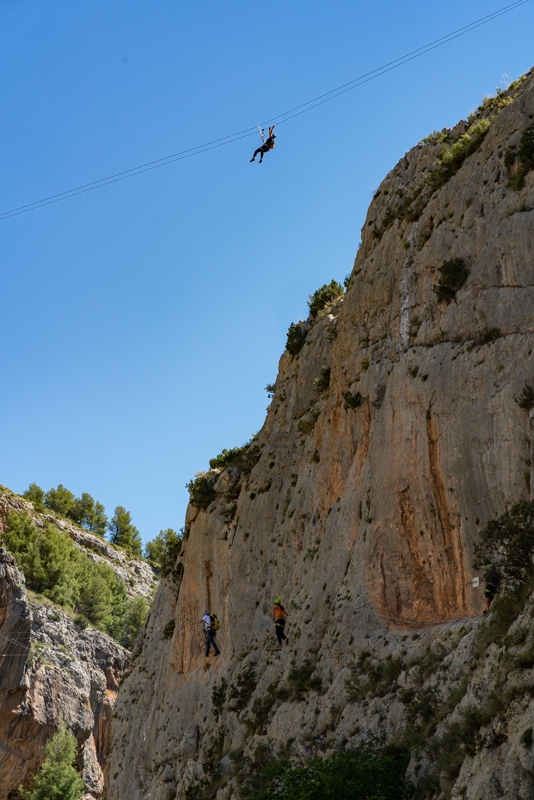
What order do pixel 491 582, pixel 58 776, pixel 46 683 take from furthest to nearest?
pixel 46 683, pixel 58 776, pixel 491 582

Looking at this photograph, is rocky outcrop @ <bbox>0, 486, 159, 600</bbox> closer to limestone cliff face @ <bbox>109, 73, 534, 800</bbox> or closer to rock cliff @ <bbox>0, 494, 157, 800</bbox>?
rock cliff @ <bbox>0, 494, 157, 800</bbox>

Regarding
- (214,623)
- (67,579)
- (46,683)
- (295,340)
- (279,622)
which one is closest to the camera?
(279,622)

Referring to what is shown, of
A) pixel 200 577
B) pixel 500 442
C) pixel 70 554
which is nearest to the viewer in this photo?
pixel 500 442

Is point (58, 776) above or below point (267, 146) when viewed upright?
below

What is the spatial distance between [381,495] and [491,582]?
556 cm

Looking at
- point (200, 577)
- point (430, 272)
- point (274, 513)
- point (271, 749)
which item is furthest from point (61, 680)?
point (430, 272)

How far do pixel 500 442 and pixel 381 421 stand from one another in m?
5.06

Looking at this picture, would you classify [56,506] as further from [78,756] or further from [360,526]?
[360,526]

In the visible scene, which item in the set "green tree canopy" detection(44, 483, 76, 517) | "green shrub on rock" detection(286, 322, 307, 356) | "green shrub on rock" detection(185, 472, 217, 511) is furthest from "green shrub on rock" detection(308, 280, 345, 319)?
"green tree canopy" detection(44, 483, 76, 517)

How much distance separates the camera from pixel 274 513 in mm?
28734

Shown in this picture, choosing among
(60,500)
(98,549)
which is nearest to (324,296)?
(98,549)

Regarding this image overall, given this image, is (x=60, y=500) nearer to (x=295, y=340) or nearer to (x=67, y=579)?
(x=67, y=579)

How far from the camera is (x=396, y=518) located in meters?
21.0

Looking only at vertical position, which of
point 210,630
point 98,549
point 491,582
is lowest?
point 491,582
